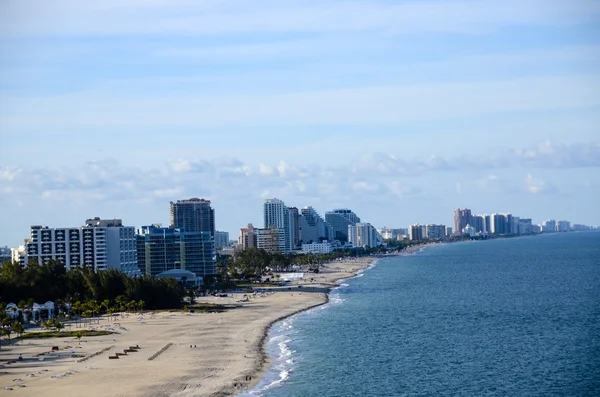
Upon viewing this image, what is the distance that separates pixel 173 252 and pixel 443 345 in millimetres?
96660

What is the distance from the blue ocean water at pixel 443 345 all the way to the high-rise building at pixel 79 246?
4101 centimetres

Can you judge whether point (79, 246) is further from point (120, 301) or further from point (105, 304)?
point (105, 304)

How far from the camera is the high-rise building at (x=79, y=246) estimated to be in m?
131

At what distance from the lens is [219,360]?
59.6 meters

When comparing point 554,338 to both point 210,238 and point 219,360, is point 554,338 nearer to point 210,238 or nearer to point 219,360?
point 219,360

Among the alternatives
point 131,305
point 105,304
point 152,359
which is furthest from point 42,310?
point 152,359

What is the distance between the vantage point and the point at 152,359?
5978 cm

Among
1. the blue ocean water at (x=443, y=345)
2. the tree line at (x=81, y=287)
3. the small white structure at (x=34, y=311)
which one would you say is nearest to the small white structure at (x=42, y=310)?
the small white structure at (x=34, y=311)

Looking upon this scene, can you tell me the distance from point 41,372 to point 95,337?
19.1 m

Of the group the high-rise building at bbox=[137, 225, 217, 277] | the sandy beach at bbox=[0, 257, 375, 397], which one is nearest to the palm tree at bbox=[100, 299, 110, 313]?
the sandy beach at bbox=[0, 257, 375, 397]

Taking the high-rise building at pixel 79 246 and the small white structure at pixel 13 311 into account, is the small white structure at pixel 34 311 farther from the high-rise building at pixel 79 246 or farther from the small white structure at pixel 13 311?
the high-rise building at pixel 79 246

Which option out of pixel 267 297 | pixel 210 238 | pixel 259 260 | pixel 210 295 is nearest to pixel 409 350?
pixel 267 297

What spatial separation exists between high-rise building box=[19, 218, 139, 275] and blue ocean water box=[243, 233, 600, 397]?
4101 centimetres

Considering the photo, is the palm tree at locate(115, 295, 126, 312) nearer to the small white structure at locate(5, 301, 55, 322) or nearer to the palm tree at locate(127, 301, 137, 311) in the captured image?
the palm tree at locate(127, 301, 137, 311)
